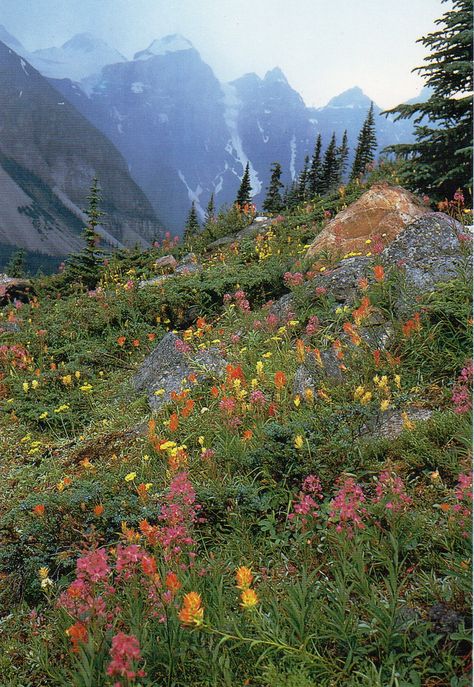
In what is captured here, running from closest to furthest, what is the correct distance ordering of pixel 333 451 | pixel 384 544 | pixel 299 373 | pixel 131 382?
1. pixel 384 544
2. pixel 333 451
3. pixel 299 373
4. pixel 131 382

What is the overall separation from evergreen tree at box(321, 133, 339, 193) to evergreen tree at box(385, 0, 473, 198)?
105 feet

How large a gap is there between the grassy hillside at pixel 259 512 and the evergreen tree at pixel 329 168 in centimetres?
3925

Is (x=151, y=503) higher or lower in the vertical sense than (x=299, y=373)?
lower

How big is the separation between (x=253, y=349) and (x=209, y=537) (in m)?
3.33

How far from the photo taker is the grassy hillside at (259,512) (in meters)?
1.82

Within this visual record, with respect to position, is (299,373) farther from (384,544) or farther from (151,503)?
(384,544)

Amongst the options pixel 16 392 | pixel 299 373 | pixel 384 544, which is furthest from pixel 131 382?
pixel 384 544

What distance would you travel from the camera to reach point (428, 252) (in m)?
5.76

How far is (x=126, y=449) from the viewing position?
4934mm

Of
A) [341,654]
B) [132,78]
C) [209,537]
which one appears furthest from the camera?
[132,78]

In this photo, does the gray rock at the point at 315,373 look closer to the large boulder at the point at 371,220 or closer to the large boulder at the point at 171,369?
the large boulder at the point at 171,369

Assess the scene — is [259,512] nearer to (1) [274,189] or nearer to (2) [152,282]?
(2) [152,282]

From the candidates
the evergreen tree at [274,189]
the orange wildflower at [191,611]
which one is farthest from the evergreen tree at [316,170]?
the orange wildflower at [191,611]

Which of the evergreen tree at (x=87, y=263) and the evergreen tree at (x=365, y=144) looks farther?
the evergreen tree at (x=365, y=144)
